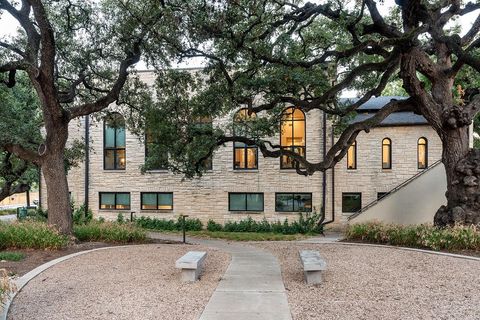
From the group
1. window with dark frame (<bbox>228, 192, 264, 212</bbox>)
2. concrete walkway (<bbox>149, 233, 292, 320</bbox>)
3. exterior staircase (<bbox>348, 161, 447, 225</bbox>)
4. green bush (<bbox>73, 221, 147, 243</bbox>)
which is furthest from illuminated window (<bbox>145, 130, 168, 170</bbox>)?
exterior staircase (<bbox>348, 161, 447, 225</bbox>)

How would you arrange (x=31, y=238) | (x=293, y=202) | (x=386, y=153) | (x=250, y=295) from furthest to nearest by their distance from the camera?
(x=293, y=202) → (x=386, y=153) → (x=31, y=238) → (x=250, y=295)

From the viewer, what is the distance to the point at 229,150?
70.5ft

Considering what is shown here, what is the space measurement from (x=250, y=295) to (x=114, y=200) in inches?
697

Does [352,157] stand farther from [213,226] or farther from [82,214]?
[82,214]

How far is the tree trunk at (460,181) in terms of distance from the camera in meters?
11.8

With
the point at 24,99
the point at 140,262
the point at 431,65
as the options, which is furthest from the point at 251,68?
the point at 24,99

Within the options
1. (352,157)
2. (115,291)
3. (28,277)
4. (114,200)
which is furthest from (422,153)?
(28,277)

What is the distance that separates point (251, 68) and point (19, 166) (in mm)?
12272

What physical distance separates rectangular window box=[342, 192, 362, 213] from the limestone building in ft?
0.16

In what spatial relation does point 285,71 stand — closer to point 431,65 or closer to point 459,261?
point 431,65

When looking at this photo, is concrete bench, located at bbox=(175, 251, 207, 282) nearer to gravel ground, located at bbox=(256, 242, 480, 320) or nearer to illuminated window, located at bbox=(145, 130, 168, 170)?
gravel ground, located at bbox=(256, 242, 480, 320)

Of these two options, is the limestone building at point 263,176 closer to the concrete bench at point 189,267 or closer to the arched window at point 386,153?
the arched window at point 386,153

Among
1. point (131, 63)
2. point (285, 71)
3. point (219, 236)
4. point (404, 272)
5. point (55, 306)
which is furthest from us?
point (219, 236)

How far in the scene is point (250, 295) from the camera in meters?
6.87
